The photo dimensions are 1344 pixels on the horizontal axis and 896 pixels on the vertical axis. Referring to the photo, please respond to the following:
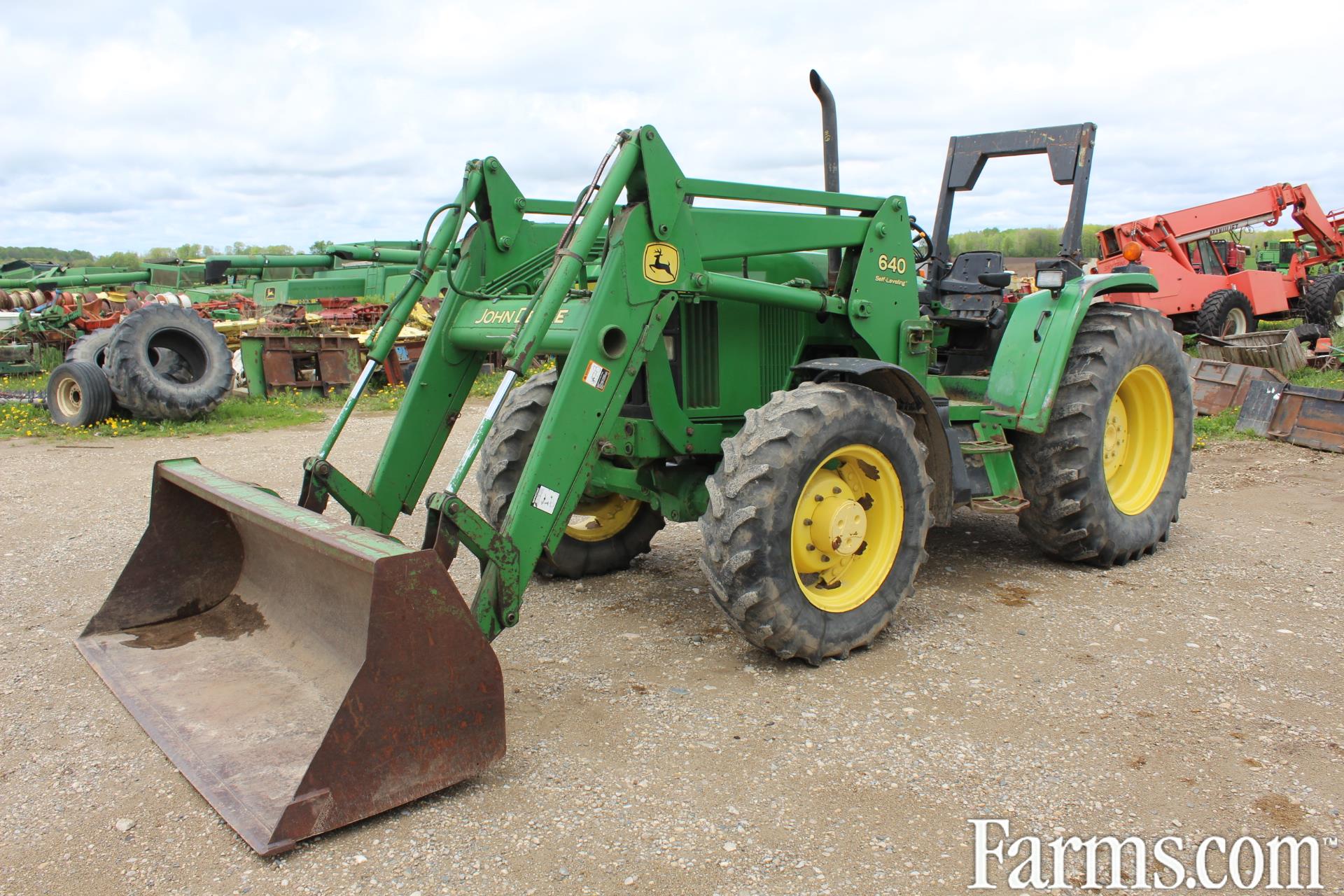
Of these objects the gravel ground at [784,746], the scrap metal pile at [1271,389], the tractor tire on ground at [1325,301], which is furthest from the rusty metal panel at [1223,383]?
the tractor tire on ground at [1325,301]

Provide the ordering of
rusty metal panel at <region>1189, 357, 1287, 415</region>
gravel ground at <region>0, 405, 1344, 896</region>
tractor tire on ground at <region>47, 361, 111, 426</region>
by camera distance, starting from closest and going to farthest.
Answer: gravel ground at <region>0, 405, 1344, 896</region>
rusty metal panel at <region>1189, 357, 1287, 415</region>
tractor tire on ground at <region>47, 361, 111, 426</region>

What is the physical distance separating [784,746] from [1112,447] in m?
3.48

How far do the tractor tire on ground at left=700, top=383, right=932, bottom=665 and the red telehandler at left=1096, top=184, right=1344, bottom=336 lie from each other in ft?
37.8

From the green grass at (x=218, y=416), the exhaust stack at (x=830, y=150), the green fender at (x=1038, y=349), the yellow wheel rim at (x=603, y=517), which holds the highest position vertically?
the exhaust stack at (x=830, y=150)

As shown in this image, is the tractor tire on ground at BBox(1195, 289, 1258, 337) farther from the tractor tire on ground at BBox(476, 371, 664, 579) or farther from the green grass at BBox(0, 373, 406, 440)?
the tractor tire on ground at BBox(476, 371, 664, 579)

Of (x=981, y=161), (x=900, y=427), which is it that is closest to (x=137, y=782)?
(x=900, y=427)

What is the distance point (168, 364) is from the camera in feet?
40.7

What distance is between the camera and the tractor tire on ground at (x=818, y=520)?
13.0 ft

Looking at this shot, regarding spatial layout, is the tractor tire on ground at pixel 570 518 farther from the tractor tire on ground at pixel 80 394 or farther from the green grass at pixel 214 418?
the tractor tire on ground at pixel 80 394

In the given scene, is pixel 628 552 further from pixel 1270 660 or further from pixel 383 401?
pixel 383 401

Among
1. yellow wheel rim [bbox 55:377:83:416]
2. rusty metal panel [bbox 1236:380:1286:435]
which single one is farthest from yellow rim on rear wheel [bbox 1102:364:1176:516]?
yellow wheel rim [bbox 55:377:83:416]

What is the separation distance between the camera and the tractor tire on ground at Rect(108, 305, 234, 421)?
11.5 meters

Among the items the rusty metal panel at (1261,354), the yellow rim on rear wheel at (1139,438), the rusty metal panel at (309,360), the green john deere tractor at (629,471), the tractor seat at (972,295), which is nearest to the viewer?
the green john deere tractor at (629,471)

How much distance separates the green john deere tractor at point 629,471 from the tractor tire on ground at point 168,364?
7858 millimetres
